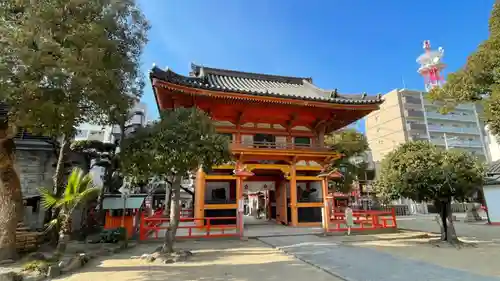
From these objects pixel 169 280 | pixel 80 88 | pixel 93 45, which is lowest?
pixel 169 280

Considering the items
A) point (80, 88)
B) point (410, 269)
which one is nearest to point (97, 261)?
point (80, 88)

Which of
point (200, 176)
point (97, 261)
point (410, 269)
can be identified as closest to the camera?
point (410, 269)

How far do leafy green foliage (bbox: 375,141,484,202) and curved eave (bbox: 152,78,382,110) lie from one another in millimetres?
4946

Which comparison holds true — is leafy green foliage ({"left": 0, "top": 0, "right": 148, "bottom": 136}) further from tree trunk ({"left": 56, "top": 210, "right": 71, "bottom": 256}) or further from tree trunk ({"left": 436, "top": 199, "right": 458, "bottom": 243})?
tree trunk ({"left": 436, "top": 199, "right": 458, "bottom": 243})

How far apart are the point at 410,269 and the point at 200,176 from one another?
9.50 metres

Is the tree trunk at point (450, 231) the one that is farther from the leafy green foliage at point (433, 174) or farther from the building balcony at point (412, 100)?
the building balcony at point (412, 100)

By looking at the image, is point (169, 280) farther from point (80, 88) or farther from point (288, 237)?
point (288, 237)

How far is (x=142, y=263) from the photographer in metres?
7.07

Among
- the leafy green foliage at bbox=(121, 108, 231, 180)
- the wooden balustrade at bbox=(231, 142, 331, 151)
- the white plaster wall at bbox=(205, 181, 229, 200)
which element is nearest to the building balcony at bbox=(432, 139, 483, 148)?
the wooden balustrade at bbox=(231, 142, 331, 151)

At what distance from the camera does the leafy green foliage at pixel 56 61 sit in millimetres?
5684

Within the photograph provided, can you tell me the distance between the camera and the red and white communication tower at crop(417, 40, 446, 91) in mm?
45688

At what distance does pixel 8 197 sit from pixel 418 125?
171 ft

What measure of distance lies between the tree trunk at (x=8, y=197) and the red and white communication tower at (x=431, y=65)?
5323cm

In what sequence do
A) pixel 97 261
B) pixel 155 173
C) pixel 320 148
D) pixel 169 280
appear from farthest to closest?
1. pixel 320 148
2. pixel 155 173
3. pixel 97 261
4. pixel 169 280
